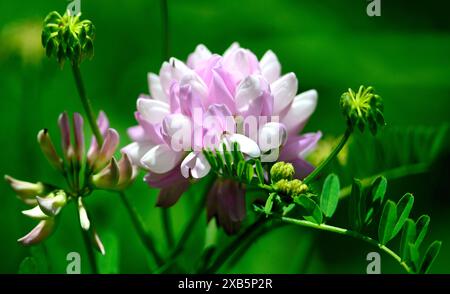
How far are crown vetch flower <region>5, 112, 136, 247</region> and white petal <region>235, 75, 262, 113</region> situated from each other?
92 millimetres

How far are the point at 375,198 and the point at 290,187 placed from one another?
Answer: 0.23 feet

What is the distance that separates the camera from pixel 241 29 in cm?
117

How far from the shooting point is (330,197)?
0.48 metres

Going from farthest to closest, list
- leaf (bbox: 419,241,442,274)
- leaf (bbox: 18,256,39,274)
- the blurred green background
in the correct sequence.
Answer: the blurred green background → leaf (bbox: 18,256,39,274) → leaf (bbox: 419,241,442,274)

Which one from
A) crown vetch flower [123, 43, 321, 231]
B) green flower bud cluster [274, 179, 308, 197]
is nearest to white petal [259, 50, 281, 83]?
→ crown vetch flower [123, 43, 321, 231]

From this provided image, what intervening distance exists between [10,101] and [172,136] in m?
0.58

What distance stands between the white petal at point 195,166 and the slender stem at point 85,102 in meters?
0.08

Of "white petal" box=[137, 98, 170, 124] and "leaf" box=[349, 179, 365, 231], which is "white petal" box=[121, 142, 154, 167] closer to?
"white petal" box=[137, 98, 170, 124]

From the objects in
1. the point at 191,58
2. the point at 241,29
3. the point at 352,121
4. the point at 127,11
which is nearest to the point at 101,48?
the point at 127,11

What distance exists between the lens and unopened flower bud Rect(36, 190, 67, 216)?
1.56 ft

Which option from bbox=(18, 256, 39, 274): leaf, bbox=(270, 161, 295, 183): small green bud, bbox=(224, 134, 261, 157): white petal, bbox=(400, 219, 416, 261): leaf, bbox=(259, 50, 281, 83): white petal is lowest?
bbox=(18, 256, 39, 274): leaf

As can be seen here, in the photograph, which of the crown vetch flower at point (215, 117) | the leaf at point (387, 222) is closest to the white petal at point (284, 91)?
the crown vetch flower at point (215, 117)

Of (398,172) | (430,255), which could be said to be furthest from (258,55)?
(430,255)

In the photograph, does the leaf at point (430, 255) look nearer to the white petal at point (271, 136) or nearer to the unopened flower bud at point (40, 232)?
the white petal at point (271, 136)
